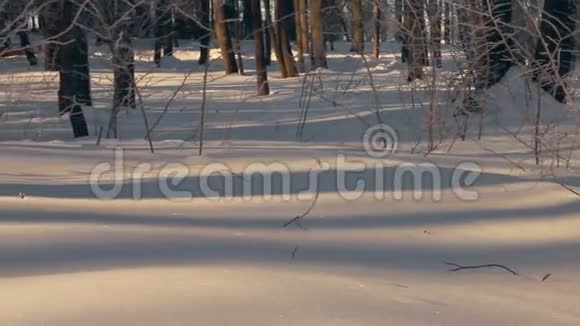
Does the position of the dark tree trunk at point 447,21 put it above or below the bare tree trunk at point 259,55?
above

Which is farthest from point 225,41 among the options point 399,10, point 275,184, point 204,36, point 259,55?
point 275,184

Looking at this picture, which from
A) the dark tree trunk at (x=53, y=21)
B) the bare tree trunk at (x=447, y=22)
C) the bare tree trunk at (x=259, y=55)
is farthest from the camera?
the bare tree trunk at (x=259, y=55)

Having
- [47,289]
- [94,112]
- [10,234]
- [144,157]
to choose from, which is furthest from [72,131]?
[47,289]

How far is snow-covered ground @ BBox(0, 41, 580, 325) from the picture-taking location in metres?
3.32

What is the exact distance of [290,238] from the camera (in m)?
4.79

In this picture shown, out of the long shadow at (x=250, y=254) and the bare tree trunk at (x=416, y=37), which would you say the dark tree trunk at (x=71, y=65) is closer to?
the bare tree trunk at (x=416, y=37)

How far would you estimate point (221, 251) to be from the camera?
426cm

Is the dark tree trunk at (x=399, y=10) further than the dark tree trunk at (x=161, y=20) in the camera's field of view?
No

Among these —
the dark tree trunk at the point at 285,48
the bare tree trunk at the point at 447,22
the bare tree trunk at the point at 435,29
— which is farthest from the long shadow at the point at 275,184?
the dark tree trunk at the point at 285,48

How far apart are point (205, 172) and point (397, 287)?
3.39 metres

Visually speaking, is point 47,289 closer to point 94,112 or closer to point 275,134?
point 275,134

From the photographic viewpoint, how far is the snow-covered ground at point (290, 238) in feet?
10.9

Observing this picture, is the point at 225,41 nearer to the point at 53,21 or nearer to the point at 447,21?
the point at 53,21

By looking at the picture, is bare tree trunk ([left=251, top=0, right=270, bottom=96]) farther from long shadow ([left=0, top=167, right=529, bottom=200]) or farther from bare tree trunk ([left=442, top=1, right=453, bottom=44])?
long shadow ([left=0, top=167, right=529, bottom=200])
